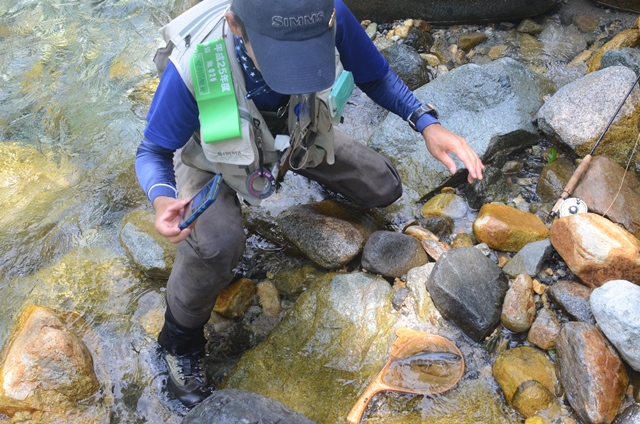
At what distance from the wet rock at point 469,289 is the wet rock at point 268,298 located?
112 cm

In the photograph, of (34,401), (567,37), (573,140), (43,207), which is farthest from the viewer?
(567,37)

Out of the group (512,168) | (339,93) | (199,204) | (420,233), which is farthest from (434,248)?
(199,204)

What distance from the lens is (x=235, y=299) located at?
3908 mm

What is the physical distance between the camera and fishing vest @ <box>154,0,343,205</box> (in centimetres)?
286

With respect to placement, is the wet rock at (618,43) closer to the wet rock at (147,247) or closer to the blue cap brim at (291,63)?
the blue cap brim at (291,63)

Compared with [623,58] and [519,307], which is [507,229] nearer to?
[519,307]

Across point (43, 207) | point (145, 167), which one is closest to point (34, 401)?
point (145, 167)

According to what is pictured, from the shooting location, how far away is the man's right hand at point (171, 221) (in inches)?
107

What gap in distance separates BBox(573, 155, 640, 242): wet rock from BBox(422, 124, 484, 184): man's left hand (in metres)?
1.08

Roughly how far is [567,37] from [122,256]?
15.6 ft

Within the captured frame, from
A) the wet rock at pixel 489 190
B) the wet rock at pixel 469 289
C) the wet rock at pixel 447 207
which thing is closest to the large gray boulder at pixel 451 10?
the wet rock at pixel 489 190

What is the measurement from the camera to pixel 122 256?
14.1 ft

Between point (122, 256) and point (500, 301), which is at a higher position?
point (500, 301)

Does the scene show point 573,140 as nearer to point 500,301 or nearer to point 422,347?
point 500,301
